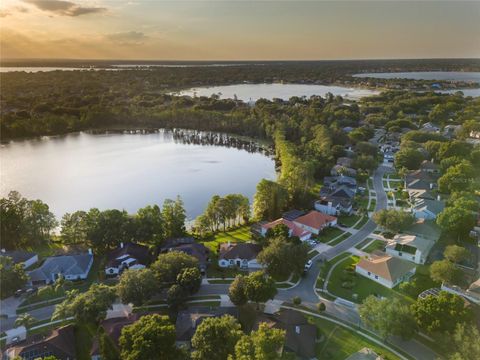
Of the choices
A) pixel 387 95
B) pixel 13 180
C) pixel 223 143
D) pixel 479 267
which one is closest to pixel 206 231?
pixel 479 267

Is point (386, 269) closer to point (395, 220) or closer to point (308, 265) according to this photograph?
point (308, 265)

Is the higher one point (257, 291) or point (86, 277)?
point (257, 291)

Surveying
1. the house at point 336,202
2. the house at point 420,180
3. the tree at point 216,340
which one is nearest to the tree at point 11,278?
the tree at point 216,340

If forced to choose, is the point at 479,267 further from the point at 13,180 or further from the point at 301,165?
the point at 13,180

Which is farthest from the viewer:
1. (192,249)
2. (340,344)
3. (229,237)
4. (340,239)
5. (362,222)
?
(362,222)

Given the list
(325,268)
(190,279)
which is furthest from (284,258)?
(190,279)

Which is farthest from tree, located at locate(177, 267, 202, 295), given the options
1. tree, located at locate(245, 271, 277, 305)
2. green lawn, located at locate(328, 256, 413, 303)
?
green lawn, located at locate(328, 256, 413, 303)
